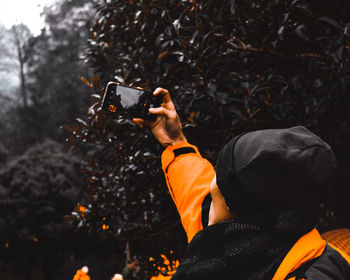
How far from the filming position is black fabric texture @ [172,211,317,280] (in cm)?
100

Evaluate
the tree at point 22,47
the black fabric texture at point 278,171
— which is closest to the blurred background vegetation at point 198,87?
the black fabric texture at point 278,171

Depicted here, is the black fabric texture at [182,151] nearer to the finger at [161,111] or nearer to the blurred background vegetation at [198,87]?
the finger at [161,111]

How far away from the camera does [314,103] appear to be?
1926 mm

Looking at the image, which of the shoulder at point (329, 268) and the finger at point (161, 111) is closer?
the shoulder at point (329, 268)

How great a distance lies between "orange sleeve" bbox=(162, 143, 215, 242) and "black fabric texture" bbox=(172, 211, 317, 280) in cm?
32

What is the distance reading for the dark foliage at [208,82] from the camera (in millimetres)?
1973

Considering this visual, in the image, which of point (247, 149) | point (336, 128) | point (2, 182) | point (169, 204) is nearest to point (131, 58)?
point (169, 204)

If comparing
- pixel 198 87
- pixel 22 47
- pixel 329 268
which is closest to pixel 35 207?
pixel 198 87

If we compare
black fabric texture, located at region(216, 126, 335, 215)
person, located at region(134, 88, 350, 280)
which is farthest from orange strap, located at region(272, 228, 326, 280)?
black fabric texture, located at region(216, 126, 335, 215)

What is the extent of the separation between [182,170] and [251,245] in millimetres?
619

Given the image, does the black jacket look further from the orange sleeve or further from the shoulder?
the orange sleeve

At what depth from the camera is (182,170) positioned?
159 centimetres

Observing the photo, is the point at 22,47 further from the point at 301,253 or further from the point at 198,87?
the point at 301,253

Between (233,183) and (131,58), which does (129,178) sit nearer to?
(131,58)
